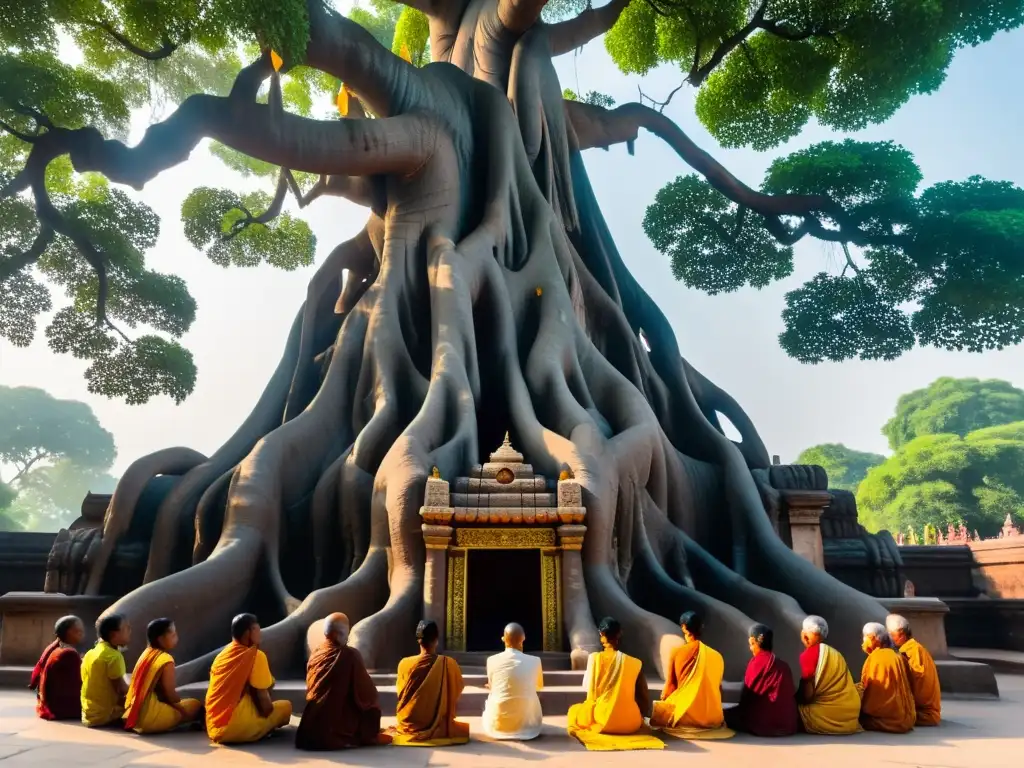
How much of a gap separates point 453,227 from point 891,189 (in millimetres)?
7444

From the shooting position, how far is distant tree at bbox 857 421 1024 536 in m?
35.0

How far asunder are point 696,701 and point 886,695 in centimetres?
119

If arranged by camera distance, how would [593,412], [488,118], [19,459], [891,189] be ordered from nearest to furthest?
[593,412] < [488,118] < [891,189] < [19,459]

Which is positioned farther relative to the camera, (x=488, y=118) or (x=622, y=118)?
(x=622, y=118)

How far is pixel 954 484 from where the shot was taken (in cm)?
3659

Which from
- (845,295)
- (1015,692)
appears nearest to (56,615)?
(1015,692)

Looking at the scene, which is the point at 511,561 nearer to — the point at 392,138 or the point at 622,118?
the point at 392,138

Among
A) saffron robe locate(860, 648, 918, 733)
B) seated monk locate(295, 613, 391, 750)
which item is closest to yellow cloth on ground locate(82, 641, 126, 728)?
seated monk locate(295, 613, 391, 750)

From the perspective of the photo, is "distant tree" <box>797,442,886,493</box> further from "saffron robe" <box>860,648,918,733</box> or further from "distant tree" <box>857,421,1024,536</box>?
"saffron robe" <box>860,648,918,733</box>

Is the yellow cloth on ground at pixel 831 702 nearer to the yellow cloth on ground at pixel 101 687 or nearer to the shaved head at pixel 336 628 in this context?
the shaved head at pixel 336 628

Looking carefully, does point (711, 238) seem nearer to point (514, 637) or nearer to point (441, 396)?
point (441, 396)

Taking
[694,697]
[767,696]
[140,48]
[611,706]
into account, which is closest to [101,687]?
[611,706]

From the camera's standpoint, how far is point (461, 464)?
7.47 m

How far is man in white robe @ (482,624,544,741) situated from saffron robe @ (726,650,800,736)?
1212mm
